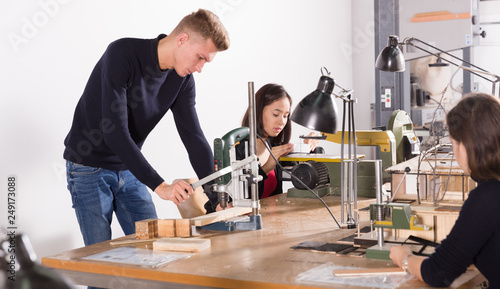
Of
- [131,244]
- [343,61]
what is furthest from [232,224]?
[343,61]

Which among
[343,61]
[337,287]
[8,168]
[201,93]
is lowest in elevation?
[337,287]

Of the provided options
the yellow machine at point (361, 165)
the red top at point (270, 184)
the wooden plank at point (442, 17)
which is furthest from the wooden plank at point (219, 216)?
the wooden plank at point (442, 17)

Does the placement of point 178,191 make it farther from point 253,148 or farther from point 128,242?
point 253,148

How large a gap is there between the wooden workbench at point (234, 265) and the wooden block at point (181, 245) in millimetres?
27

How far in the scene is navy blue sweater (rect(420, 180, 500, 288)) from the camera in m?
1.40

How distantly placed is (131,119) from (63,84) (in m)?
0.83

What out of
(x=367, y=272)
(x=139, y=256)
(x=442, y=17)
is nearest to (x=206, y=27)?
(x=139, y=256)

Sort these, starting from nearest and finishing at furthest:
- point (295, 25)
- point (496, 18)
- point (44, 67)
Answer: point (44, 67) → point (295, 25) → point (496, 18)

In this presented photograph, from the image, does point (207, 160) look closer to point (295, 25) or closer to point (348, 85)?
point (295, 25)

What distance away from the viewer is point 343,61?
655 cm

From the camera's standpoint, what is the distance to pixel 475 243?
1.41 m

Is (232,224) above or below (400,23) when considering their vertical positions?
below

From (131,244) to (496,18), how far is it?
→ 544cm

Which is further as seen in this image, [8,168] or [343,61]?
[343,61]
